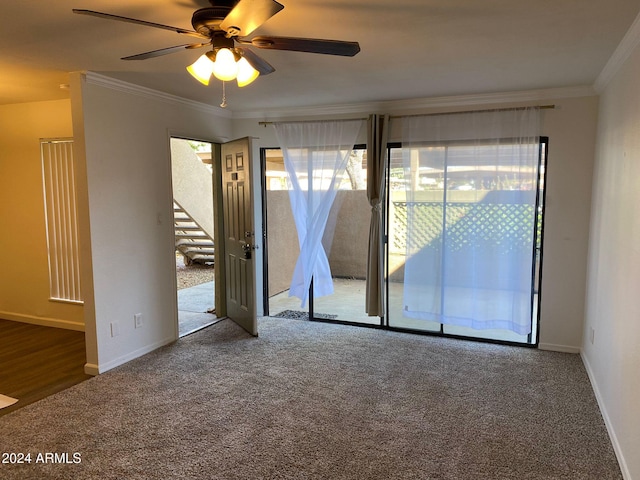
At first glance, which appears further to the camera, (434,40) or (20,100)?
(20,100)

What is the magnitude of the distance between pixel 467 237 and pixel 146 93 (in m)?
3.26

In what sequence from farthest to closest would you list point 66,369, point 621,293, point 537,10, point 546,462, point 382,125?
point 382,125 → point 66,369 → point 621,293 → point 546,462 → point 537,10

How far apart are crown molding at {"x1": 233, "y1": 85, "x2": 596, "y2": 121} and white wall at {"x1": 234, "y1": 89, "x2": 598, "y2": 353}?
20 mm

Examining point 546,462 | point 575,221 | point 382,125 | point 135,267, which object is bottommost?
point 546,462

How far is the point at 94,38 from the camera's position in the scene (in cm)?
265

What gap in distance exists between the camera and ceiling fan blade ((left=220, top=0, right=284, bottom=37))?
1618mm

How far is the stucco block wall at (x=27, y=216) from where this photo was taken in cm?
479

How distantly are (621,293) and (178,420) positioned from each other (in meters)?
2.88

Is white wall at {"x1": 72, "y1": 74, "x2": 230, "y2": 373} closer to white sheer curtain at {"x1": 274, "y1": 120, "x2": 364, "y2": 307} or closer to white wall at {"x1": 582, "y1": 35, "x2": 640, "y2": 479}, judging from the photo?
white sheer curtain at {"x1": 274, "y1": 120, "x2": 364, "y2": 307}

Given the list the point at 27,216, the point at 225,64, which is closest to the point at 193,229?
the point at 27,216

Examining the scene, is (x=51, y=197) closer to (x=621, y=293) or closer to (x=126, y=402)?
(x=126, y=402)

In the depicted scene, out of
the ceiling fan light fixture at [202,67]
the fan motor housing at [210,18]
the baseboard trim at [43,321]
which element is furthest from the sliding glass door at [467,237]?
the baseboard trim at [43,321]

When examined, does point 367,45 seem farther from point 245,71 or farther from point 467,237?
point 467,237

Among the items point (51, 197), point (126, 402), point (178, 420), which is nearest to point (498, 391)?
point (178, 420)
